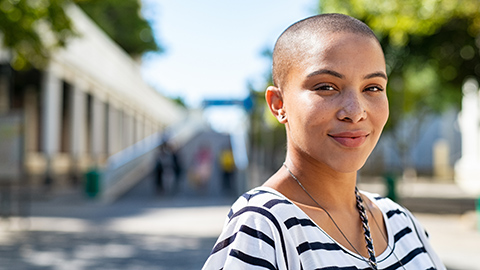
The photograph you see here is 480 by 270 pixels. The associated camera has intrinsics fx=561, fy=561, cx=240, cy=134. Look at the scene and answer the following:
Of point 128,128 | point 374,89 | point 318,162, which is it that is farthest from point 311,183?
point 128,128

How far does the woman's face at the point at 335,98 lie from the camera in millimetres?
1328

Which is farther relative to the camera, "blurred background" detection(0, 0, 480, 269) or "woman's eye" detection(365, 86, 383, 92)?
"blurred background" detection(0, 0, 480, 269)

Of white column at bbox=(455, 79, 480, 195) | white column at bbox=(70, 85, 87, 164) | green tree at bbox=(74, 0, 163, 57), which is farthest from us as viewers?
green tree at bbox=(74, 0, 163, 57)

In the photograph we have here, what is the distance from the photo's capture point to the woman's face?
1.33m

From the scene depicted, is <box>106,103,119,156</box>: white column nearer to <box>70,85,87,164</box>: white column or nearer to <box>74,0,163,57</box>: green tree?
<box>70,85,87,164</box>: white column

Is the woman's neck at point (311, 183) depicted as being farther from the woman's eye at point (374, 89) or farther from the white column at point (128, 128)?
the white column at point (128, 128)

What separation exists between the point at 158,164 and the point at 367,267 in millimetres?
17113

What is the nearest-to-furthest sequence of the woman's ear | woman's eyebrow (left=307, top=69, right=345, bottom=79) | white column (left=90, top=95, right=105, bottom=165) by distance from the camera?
woman's eyebrow (left=307, top=69, right=345, bottom=79) < the woman's ear < white column (left=90, top=95, right=105, bottom=165)

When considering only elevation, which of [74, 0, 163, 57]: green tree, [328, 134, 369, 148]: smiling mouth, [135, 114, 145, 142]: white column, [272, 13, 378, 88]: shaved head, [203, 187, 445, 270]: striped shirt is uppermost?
[74, 0, 163, 57]: green tree

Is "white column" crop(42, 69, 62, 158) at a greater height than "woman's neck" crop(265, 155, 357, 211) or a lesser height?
greater

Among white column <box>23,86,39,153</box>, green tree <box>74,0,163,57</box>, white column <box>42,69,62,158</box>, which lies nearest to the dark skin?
white column <box>42,69,62,158</box>

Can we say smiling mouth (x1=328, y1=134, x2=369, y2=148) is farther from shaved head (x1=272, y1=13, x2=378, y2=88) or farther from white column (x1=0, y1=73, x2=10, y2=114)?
white column (x1=0, y1=73, x2=10, y2=114)

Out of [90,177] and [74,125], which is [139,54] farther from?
[90,177]

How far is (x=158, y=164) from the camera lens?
1819cm
